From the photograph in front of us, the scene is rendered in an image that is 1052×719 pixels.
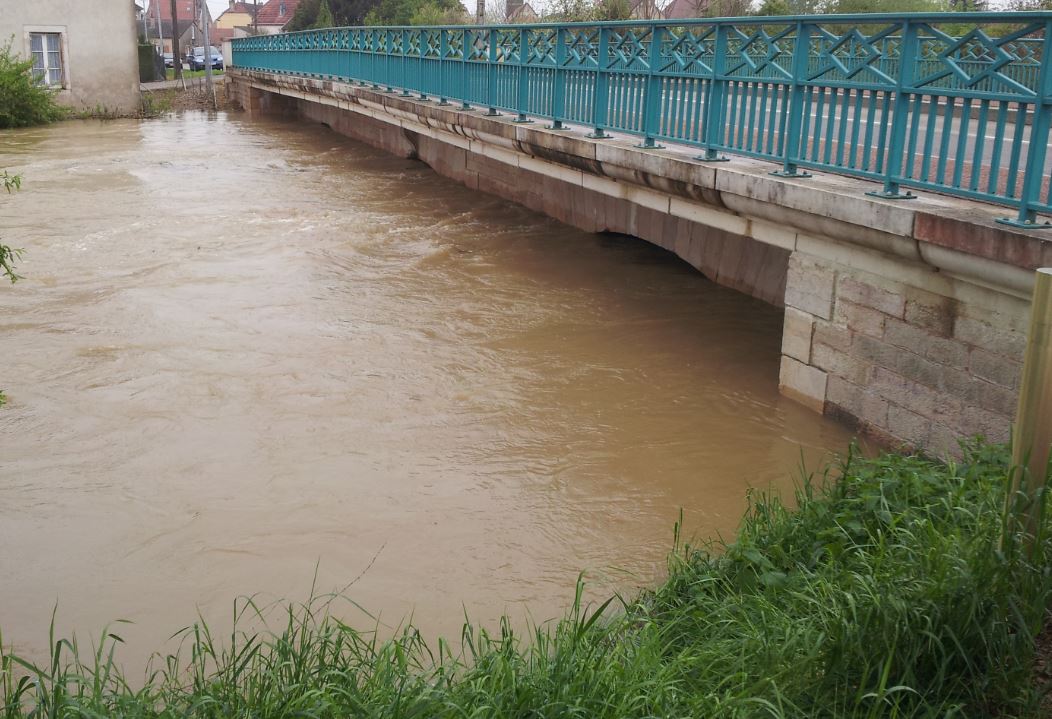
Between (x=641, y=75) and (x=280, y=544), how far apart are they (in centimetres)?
537

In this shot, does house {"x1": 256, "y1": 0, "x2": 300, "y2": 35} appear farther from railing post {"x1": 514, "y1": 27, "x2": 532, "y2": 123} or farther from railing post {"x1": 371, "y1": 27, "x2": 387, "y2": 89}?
railing post {"x1": 514, "y1": 27, "x2": 532, "y2": 123}

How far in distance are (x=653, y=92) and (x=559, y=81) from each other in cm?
201

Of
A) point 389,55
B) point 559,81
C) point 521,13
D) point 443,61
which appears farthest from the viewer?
point 521,13

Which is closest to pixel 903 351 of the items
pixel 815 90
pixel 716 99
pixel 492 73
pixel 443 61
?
pixel 815 90

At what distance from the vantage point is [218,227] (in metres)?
15.2

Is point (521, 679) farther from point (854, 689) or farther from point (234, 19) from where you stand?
point (234, 19)

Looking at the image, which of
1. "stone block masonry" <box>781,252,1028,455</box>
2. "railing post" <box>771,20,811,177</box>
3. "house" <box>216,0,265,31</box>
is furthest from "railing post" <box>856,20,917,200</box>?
"house" <box>216,0,265,31</box>

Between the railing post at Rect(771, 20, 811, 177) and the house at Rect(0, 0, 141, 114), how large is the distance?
1056 inches

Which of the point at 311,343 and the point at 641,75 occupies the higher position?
the point at 641,75

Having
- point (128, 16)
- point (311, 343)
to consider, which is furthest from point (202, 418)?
point (128, 16)

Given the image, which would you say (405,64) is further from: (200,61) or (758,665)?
(200,61)

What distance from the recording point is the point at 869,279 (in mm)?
6758

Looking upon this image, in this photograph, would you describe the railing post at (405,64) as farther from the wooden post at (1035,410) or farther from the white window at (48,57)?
the white window at (48,57)

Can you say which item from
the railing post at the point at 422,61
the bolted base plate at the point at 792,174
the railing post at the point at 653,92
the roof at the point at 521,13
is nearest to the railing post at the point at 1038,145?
the bolted base plate at the point at 792,174
